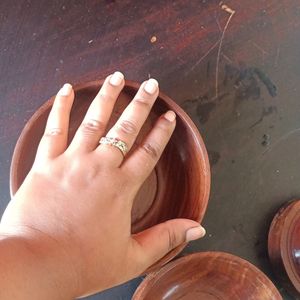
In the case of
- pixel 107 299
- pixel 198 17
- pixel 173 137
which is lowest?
pixel 107 299

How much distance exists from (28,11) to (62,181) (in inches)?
12.8

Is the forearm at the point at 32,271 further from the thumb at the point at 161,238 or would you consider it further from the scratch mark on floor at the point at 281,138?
the scratch mark on floor at the point at 281,138

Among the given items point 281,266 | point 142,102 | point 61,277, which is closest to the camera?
point 61,277

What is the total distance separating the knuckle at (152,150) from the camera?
616 millimetres

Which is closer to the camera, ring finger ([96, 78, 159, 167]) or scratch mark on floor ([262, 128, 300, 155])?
ring finger ([96, 78, 159, 167])

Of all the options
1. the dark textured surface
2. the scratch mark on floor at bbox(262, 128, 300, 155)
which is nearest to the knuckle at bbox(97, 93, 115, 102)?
the dark textured surface

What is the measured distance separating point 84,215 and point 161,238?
109 millimetres

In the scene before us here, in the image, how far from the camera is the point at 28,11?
0.75 meters

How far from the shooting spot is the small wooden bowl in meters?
0.73

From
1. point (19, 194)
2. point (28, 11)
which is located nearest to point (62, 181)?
point (19, 194)

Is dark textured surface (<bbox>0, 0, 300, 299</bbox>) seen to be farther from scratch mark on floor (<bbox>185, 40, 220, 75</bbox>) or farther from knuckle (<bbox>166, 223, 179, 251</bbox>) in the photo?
knuckle (<bbox>166, 223, 179, 251</bbox>)

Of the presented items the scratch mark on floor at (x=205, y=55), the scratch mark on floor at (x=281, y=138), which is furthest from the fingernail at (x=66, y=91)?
the scratch mark on floor at (x=281, y=138)

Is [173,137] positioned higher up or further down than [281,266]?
higher up

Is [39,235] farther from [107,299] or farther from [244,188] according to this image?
[244,188]
